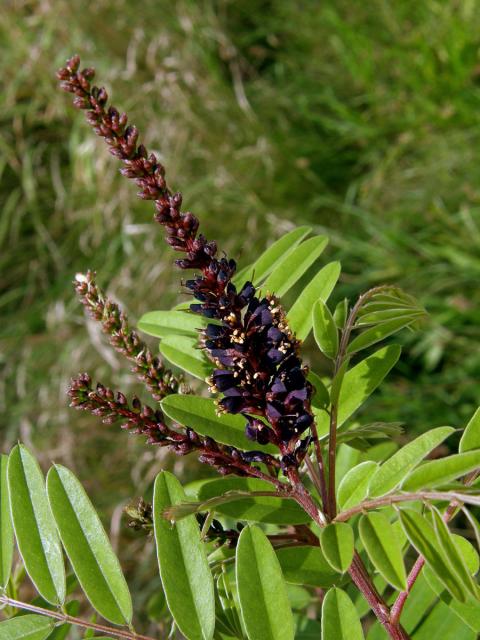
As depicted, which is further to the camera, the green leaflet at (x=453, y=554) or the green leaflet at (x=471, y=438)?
the green leaflet at (x=471, y=438)

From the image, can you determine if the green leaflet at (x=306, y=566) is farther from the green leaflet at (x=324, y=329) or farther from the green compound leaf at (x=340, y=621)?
the green leaflet at (x=324, y=329)

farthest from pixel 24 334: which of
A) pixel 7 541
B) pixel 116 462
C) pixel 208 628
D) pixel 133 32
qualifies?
pixel 208 628

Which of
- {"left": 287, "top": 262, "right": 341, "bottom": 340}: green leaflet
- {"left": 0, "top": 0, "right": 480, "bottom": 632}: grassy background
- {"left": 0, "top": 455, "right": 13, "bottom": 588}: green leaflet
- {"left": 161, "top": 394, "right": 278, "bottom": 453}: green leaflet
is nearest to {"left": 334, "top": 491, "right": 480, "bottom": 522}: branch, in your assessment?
{"left": 161, "top": 394, "right": 278, "bottom": 453}: green leaflet

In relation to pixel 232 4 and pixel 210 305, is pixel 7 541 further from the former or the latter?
pixel 232 4

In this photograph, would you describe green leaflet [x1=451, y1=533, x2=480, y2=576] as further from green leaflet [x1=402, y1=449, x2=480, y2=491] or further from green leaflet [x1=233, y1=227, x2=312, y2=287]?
green leaflet [x1=233, y1=227, x2=312, y2=287]

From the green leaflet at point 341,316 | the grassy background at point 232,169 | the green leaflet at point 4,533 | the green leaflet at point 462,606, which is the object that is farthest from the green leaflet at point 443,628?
the grassy background at point 232,169
